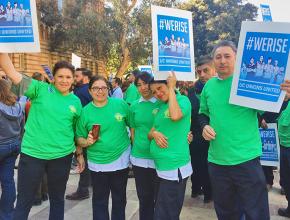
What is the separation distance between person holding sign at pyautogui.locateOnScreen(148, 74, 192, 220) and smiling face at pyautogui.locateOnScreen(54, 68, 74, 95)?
3.28 ft

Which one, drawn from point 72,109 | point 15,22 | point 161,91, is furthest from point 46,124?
point 161,91

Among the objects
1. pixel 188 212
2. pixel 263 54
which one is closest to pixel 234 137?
pixel 263 54

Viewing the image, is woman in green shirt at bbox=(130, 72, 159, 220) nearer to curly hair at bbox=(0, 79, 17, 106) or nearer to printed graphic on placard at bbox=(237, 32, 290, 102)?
printed graphic on placard at bbox=(237, 32, 290, 102)

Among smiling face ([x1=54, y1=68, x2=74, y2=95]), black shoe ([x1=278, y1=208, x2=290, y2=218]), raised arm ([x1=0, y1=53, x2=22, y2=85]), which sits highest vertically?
raised arm ([x1=0, y1=53, x2=22, y2=85])

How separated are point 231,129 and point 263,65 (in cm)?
59

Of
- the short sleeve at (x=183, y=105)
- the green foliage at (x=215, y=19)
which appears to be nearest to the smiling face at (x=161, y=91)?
the short sleeve at (x=183, y=105)

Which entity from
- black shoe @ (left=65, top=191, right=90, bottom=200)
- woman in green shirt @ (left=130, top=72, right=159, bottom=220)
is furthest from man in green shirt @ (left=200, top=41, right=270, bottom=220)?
black shoe @ (left=65, top=191, right=90, bottom=200)

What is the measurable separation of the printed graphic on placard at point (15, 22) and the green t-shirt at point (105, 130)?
3.24 feet

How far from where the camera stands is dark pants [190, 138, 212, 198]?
5539 millimetres

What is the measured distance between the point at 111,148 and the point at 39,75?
3.48 metres

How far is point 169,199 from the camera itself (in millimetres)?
3473

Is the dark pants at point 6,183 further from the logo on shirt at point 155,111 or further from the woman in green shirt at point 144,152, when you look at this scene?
the logo on shirt at point 155,111

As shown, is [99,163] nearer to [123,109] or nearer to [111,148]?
[111,148]

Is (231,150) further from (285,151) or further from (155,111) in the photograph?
(285,151)
